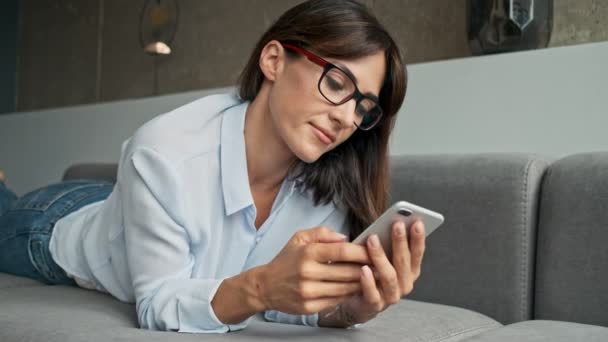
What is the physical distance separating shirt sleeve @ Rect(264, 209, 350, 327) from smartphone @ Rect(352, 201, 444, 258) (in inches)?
13.8

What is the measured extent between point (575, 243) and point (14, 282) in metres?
1.43

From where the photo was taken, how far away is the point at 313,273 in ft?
3.33

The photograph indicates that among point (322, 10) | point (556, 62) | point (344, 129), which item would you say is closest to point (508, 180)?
point (556, 62)

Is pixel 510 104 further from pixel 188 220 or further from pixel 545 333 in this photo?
pixel 188 220

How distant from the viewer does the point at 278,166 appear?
149 centimetres

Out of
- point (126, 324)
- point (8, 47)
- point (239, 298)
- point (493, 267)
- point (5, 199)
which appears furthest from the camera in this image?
point (8, 47)

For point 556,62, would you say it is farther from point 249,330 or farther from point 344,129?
point 249,330

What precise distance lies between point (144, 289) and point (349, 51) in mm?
604

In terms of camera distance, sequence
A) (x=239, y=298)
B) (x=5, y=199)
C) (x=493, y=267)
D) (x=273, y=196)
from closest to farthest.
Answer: (x=239, y=298) < (x=273, y=196) < (x=493, y=267) < (x=5, y=199)

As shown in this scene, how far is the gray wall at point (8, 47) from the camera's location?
4.86 meters

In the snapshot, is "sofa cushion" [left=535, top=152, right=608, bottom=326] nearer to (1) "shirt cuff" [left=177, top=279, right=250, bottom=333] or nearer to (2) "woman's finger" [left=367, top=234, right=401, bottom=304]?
(2) "woman's finger" [left=367, top=234, right=401, bottom=304]

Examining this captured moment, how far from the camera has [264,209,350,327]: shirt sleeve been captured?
4.44 feet

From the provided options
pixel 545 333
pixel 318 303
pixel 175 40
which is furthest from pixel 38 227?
pixel 175 40

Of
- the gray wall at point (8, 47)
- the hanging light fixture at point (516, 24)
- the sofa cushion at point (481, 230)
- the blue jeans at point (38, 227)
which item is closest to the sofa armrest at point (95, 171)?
the blue jeans at point (38, 227)
